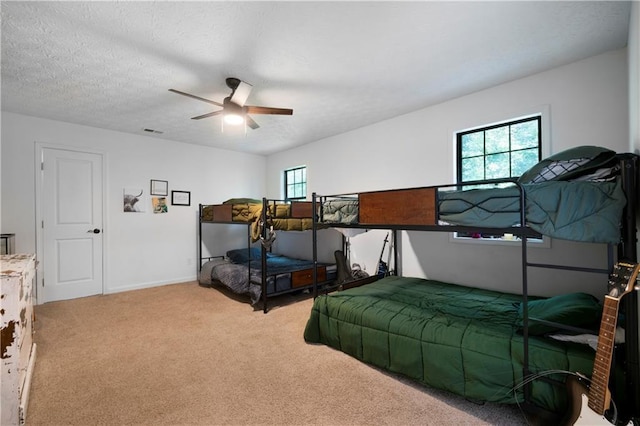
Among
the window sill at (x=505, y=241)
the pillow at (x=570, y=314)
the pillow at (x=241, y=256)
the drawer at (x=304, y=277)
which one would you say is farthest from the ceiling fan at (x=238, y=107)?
the pillow at (x=570, y=314)

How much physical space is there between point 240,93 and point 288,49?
0.70 m

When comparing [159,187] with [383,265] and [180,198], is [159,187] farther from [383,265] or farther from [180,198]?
[383,265]

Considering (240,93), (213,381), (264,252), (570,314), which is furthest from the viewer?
(264,252)

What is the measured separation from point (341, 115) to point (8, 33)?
3156mm

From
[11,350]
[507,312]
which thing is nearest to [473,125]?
[507,312]

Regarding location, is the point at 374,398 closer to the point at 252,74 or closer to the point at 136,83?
the point at 252,74

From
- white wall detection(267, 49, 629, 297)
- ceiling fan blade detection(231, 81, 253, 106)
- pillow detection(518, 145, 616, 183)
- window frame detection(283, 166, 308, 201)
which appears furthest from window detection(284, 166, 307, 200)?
pillow detection(518, 145, 616, 183)

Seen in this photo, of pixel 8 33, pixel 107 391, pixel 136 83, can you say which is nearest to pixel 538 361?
pixel 107 391

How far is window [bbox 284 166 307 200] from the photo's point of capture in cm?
553

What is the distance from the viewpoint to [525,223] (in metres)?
1.72

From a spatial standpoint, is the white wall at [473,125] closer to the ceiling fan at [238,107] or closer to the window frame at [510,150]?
the window frame at [510,150]

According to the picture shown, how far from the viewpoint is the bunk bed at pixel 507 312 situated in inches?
58.2

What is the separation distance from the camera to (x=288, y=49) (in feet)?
7.53

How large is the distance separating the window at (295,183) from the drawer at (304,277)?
67.5 inches
